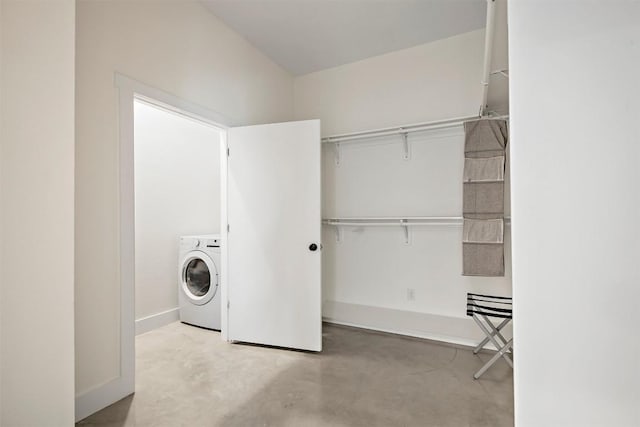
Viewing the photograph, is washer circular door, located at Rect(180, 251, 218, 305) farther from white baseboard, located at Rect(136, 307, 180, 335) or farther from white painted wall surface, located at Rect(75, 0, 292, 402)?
white painted wall surface, located at Rect(75, 0, 292, 402)

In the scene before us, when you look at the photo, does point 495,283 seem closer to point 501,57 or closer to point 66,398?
point 501,57

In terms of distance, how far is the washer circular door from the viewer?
3201 mm

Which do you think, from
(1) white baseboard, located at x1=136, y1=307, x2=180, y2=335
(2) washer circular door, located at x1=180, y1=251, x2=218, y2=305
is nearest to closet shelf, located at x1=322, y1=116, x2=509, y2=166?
(2) washer circular door, located at x1=180, y1=251, x2=218, y2=305

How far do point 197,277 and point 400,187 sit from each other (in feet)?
7.75

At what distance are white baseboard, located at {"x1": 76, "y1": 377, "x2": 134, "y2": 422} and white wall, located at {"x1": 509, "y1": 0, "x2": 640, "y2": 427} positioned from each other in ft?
7.14

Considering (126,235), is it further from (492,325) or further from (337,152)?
(492,325)

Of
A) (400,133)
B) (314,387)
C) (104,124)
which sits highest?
(400,133)

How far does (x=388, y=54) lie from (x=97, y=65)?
8.34 ft

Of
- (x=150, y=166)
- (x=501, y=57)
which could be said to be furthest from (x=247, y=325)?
(x=501, y=57)

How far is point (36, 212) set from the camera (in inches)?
47.3

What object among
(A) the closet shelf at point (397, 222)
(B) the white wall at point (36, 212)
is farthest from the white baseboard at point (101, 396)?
(A) the closet shelf at point (397, 222)

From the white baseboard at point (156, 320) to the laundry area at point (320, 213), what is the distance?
0.08 feet

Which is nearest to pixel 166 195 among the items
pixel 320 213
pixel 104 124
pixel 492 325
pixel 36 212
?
pixel 104 124

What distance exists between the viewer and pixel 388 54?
3191 millimetres
